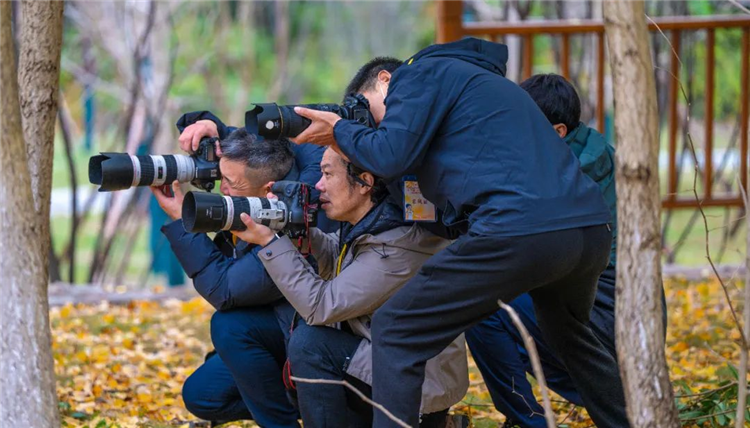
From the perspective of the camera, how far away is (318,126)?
277cm

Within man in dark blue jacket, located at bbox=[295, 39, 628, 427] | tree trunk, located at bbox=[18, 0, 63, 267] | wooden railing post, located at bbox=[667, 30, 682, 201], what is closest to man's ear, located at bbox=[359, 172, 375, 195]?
man in dark blue jacket, located at bbox=[295, 39, 628, 427]

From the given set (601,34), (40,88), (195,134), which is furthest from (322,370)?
(601,34)

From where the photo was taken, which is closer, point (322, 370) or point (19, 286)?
point (19, 286)

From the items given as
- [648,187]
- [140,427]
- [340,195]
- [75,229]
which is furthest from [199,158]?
[75,229]

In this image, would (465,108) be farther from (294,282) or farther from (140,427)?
(140,427)

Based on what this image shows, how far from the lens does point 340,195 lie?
2.99m

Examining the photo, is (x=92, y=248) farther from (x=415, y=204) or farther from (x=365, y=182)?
(x=415, y=204)

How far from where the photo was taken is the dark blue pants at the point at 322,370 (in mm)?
2998

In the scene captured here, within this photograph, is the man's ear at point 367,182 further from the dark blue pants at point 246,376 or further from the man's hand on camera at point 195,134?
the man's hand on camera at point 195,134

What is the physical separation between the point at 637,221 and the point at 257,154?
153 centimetres

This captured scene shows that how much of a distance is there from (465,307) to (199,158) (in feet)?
4.24

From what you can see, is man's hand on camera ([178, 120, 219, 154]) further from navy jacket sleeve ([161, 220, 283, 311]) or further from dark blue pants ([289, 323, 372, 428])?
dark blue pants ([289, 323, 372, 428])

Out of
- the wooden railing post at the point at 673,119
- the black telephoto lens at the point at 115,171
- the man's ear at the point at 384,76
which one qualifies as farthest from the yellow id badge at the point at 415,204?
the wooden railing post at the point at 673,119

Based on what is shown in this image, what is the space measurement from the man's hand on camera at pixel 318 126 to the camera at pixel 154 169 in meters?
0.73
